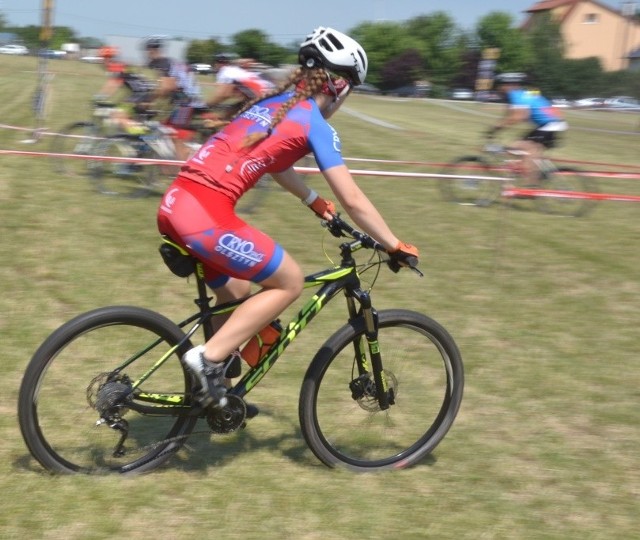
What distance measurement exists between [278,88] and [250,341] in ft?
4.18

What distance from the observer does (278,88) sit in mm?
4152

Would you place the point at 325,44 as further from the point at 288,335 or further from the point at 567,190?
A: the point at 567,190

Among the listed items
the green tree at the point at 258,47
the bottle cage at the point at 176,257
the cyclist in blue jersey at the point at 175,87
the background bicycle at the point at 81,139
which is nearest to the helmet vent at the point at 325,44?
the bottle cage at the point at 176,257

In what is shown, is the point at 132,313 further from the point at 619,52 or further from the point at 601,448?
the point at 619,52

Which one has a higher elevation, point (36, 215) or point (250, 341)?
point (250, 341)

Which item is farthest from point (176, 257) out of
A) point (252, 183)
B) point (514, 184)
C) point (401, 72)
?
point (401, 72)

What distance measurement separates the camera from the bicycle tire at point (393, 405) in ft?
14.3

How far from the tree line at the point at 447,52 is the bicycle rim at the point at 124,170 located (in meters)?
68.0

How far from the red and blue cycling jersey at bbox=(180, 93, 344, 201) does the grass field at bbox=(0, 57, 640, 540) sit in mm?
1512

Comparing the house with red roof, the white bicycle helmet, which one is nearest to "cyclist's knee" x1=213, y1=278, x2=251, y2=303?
the white bicycle helmet

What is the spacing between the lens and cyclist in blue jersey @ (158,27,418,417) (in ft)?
12.9

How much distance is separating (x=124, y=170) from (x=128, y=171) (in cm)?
9

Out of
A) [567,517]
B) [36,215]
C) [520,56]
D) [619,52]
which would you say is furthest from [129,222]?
[619,52]

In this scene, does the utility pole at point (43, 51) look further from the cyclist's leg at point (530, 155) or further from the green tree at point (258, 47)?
the green tree at point (258, 47)
